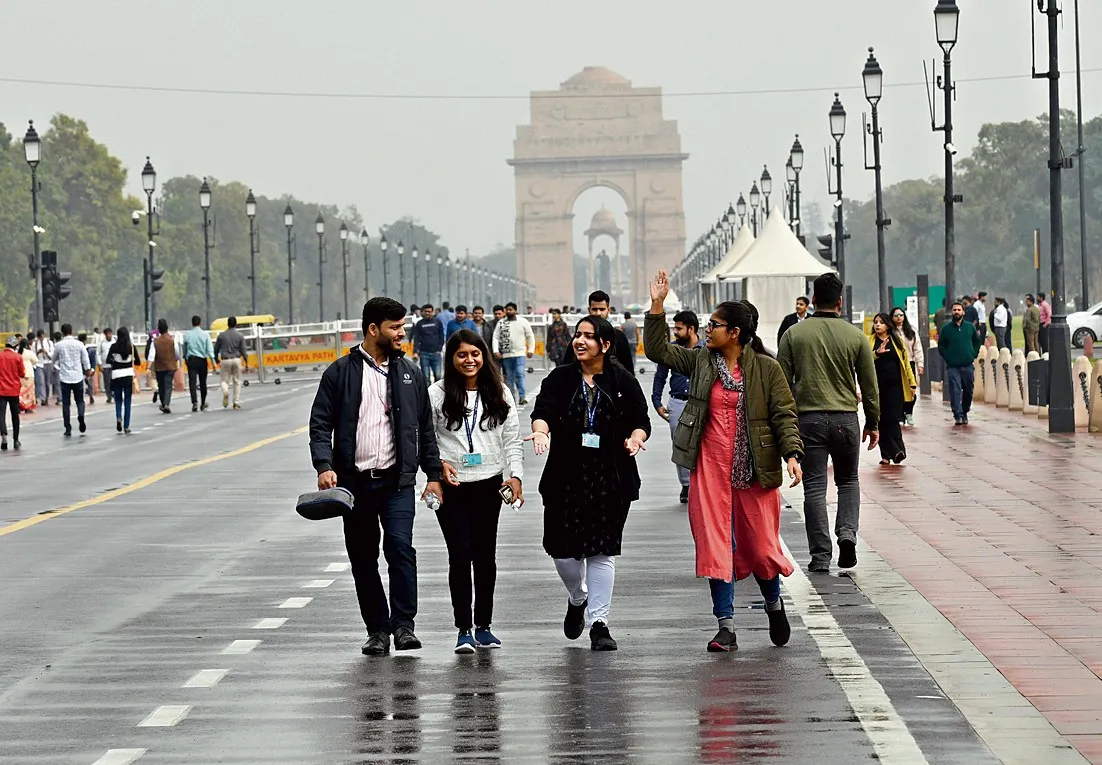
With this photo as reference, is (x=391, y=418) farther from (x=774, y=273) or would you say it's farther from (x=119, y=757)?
(x=774, y=273)

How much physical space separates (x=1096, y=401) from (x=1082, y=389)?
3.42ft

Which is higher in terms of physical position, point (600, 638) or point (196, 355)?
point (196, 355)

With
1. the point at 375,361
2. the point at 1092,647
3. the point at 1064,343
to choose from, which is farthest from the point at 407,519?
the point at 1064,343

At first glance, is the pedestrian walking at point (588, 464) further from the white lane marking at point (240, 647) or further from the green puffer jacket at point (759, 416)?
the white lane marking at point (240, 647)

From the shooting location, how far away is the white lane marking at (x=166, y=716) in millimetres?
7727

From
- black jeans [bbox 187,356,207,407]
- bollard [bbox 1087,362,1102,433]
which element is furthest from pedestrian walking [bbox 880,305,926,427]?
black jeans [bbox 187,356,207,407]

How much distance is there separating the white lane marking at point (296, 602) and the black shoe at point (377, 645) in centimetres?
174

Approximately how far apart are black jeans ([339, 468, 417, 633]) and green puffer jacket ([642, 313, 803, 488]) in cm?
123

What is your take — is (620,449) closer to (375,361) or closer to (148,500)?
(375,361)

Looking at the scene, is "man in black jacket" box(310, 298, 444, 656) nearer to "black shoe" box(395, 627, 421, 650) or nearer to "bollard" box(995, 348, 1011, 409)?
"black shoe" box(395, 627, 421, 650)

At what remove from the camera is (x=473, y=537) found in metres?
9.59

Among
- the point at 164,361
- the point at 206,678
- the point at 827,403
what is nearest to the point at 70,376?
the point at 164,361

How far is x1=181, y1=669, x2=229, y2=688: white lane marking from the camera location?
8609 millimetres

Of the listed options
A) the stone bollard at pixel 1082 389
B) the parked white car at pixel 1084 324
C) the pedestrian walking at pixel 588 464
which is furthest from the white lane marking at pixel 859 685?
the parked white car at pixel 1084 324
